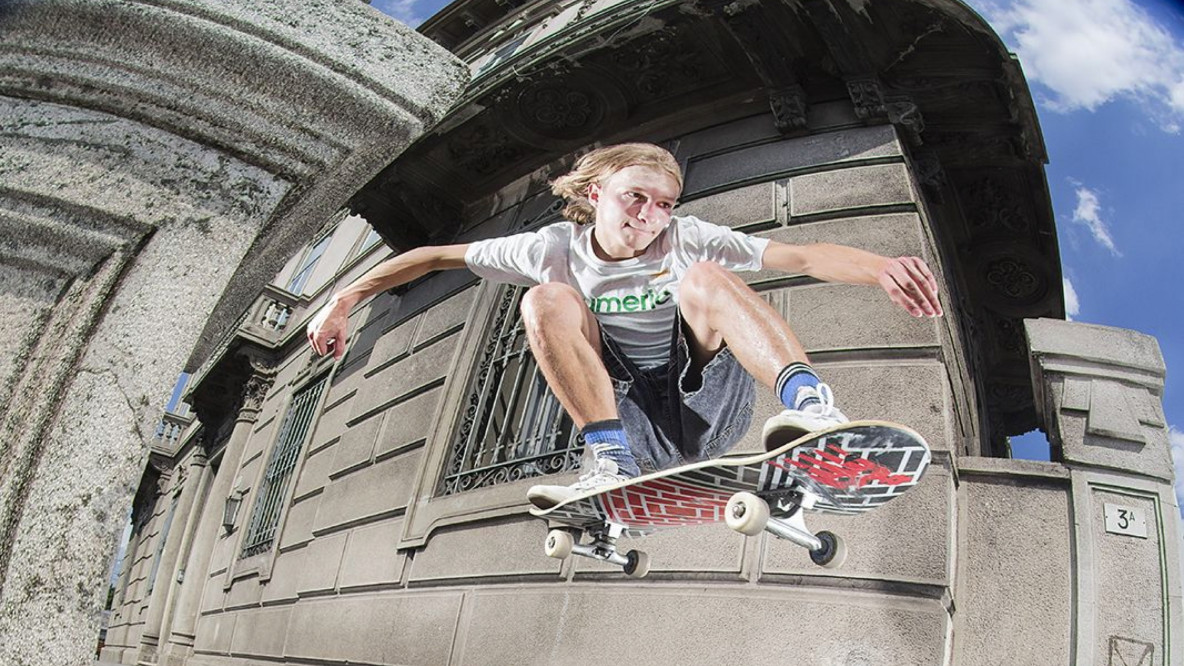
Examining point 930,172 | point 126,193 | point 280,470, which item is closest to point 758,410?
point 930,172

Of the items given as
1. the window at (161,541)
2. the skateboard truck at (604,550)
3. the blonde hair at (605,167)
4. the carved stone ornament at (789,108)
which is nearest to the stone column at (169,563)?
the window at (161,541)

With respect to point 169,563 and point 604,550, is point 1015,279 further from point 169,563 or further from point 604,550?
point 169,563

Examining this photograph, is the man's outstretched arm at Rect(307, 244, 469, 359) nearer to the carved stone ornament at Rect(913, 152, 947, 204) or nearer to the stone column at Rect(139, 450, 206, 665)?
the carved stone ornament at Rect(913, 152, 947, 204)

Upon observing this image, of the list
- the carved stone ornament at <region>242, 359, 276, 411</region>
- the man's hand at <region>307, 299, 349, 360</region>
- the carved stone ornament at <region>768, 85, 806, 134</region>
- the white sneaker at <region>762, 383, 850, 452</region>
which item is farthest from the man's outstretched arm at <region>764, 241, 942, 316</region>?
the carved stone ornament at <region>242, 359, 276, 411</region>

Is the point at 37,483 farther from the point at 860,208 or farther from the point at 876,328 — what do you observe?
the point at 860,208

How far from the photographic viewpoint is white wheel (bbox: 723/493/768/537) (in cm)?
228

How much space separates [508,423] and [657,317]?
1108 millimetres

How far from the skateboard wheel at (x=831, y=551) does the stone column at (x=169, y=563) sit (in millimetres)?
7327

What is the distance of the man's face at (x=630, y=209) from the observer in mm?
3365

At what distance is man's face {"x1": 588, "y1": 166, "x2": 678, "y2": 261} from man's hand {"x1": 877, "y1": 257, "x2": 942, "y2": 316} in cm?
107

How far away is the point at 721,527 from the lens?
2783 millimetres

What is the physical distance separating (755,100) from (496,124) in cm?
182

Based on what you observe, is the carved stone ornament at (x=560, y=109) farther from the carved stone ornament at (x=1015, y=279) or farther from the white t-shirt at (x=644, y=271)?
the carved stone ornament at (x=1015, y=279)

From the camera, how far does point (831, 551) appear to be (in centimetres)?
248
